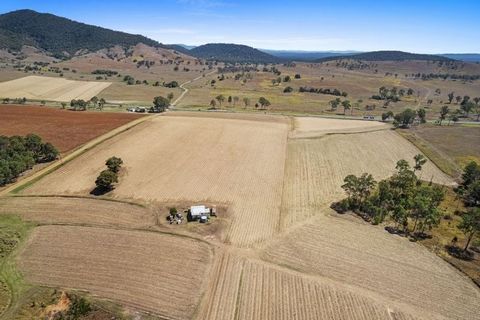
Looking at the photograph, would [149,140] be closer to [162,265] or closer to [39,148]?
[39,148]

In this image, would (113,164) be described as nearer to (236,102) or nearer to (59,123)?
(59,123)

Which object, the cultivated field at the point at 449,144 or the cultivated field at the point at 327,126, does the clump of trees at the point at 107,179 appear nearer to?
the cultivated field at the point at 327,126

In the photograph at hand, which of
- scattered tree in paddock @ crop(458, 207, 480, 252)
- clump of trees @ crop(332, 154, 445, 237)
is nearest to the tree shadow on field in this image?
clump of trees @ crop(332, 154, 445, 237)

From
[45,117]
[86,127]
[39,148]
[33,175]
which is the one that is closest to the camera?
[33,175]

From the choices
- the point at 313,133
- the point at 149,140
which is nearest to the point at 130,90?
the point at 149,140

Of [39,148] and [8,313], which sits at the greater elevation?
[39,148]

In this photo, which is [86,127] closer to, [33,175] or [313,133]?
[33,175]

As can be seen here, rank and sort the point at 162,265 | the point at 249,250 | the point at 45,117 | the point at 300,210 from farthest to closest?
1. the point at 45,117
2. the point at 300,210
3. the point at 249,250
4. the point at 162,265

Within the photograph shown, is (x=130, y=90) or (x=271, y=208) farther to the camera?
(x=130, y=90)
